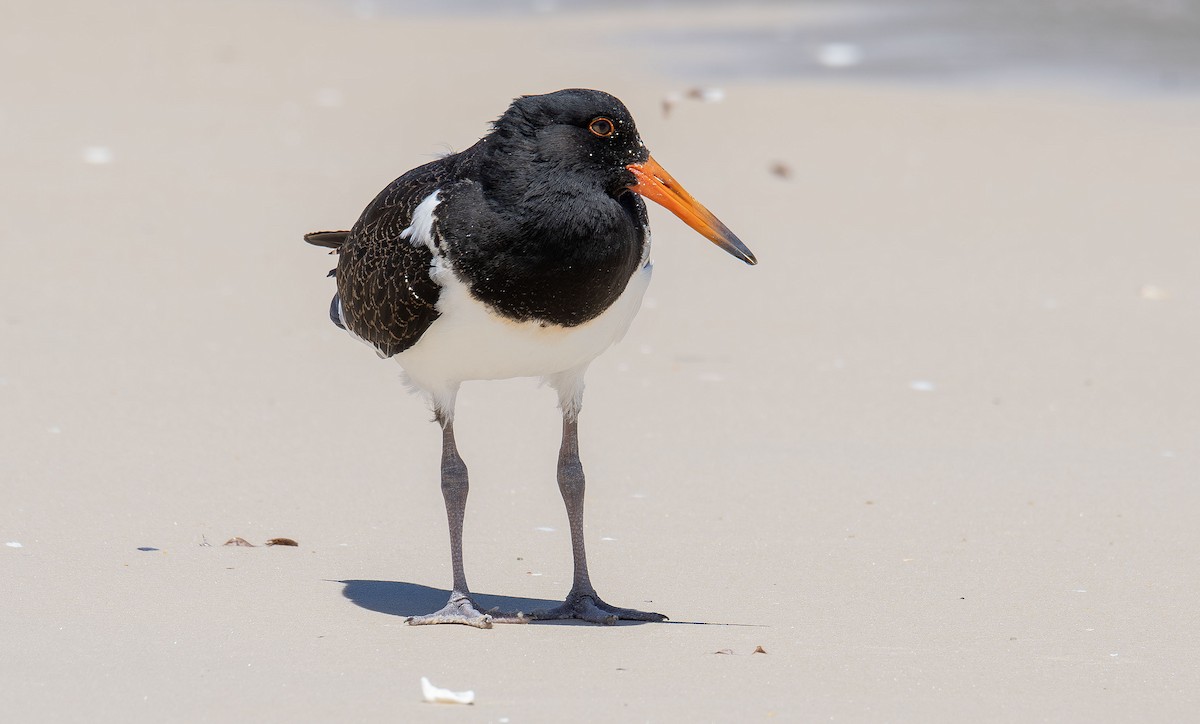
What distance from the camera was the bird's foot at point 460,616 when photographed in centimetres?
566

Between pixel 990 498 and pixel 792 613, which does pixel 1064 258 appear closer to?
pixel 990 498

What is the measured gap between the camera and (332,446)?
765 cm

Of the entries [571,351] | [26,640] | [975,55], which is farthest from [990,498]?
[975,55]

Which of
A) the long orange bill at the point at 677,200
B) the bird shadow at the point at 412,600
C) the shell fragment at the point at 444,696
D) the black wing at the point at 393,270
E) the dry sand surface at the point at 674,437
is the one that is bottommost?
the bird shadow at the point at 412,600

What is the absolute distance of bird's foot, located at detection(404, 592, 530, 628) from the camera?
5.66 meters

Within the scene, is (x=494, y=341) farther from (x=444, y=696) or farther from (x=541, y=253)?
(x=444, y=696)

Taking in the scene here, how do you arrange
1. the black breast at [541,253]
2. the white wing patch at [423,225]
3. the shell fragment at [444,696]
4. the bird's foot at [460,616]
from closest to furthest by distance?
1. the shell fragment at [444,696]
2. the black breast at [541,253]
3. the white wing patch at [423,225]
4. the bird's foot at [460,616]

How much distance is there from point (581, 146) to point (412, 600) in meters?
1.72

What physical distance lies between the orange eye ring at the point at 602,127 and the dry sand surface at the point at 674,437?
1.62 m

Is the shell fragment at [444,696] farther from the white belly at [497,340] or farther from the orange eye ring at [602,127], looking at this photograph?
the orange eye ring at [602,127]

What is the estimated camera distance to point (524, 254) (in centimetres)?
532

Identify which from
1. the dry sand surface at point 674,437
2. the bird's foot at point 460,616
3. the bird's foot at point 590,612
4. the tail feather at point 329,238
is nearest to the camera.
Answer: the dry sand surface at point 674,437

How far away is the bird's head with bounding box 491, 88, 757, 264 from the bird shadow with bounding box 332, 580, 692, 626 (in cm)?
146

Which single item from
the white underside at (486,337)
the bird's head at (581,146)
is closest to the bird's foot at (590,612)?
the white underside at (486,337)
